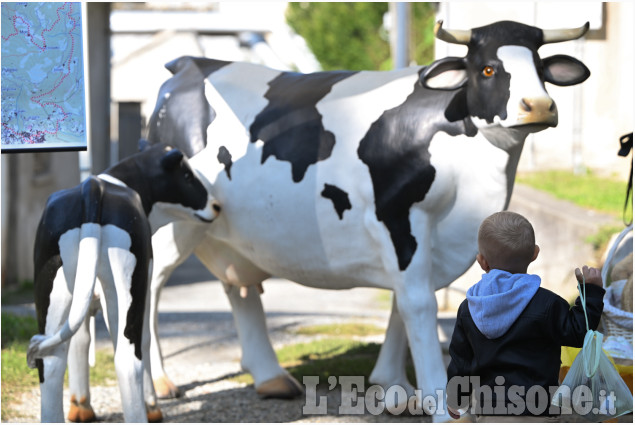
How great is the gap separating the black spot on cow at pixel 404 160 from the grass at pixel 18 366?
102 inches

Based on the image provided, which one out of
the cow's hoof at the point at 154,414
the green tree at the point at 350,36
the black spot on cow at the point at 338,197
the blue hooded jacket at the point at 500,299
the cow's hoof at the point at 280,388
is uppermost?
the green tree at the point at 350,36

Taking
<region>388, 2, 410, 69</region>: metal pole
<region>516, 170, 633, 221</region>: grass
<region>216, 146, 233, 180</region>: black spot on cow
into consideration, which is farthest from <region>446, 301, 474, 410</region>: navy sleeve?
<region>516, 170, 633, 221</region>: grass

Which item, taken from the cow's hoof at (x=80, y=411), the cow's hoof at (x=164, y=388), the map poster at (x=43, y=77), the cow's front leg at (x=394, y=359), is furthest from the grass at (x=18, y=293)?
the map poster at (x=43, y=77)

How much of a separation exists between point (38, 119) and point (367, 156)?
1770mm

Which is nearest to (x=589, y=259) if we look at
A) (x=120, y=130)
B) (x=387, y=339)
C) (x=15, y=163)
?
(x=387, y=339)

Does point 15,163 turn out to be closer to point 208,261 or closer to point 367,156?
point 208,261

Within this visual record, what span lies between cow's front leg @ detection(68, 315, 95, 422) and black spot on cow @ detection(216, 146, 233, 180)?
1.17 meters

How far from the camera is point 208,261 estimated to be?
6199 millimetres

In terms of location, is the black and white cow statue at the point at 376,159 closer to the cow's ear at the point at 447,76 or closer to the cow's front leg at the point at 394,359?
the cow's ear at the point at 447,76

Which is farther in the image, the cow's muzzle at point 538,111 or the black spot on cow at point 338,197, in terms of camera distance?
the black spot on cow at point 338,197

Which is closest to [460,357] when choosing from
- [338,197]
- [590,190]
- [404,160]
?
[404,160]

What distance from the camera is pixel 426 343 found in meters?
4.92

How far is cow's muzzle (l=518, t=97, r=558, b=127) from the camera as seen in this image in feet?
14.6

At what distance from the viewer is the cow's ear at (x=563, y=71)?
492cm
